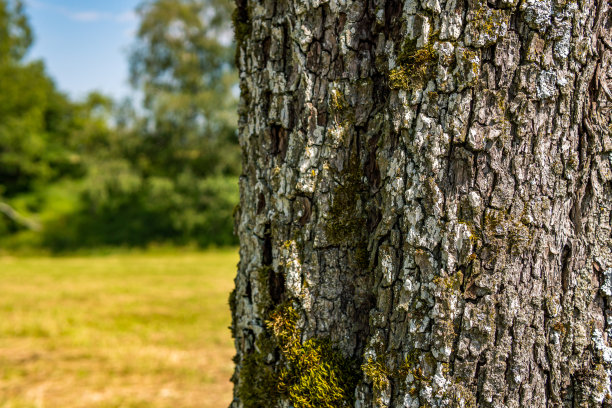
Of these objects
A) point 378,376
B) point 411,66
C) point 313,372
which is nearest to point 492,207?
point 411,66

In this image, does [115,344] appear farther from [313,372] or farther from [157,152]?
[157,152]

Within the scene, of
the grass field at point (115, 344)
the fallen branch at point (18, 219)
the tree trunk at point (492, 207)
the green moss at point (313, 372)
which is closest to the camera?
the tree trunk at point (492, 207)

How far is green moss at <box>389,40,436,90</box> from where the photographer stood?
1.42m

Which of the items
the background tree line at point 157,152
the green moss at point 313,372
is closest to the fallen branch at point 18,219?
the background tree line at point 157,152

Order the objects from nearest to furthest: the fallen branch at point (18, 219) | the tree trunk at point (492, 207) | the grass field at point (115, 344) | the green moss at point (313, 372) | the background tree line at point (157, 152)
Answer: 1. the tree trunk at point (492, 207)
2. the green moss at point (313, 372)
3. the grass field at point (115, 344)
4. the background tree line at point (157, 152)
5. the fallen branch at point (18, 219)

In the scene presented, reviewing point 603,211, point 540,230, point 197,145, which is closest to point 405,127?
point 540,230

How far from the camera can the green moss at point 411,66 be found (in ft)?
4.65

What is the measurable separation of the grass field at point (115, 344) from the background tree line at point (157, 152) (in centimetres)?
787

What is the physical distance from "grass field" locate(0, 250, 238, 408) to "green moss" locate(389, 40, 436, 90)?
11.9 ft

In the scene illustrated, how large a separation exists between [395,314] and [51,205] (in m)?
25.7

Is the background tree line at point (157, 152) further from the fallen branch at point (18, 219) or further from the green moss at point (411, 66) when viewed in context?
the green moss at point (411, 66)

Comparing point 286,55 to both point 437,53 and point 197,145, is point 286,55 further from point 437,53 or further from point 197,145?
point 197,145

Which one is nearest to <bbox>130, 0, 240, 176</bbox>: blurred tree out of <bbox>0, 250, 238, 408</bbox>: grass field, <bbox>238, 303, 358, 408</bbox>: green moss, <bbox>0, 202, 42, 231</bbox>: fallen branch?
<bbox>0, 202, 42, 231</bbox>: fallen branch

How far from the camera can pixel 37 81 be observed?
2486 cm
